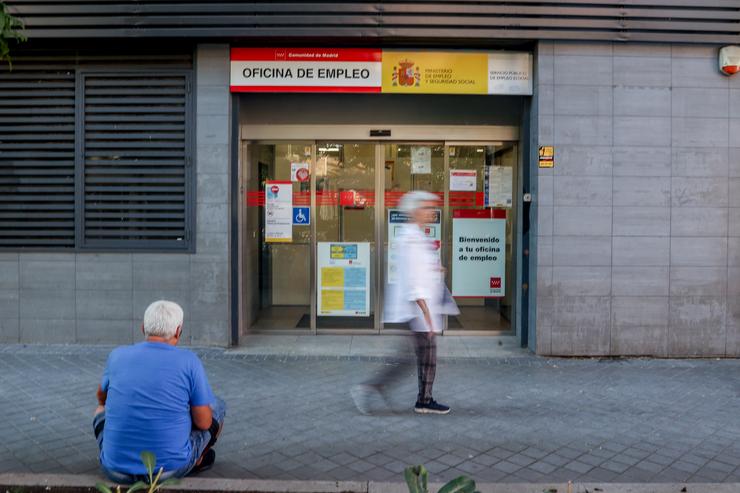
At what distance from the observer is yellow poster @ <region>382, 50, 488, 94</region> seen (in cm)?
895

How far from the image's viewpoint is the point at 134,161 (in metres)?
8.95

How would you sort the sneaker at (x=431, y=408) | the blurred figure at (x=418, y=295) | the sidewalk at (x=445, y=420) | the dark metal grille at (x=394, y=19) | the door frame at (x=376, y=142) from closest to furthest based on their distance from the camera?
the sidewalk at (x=445, y=420)
the blurred figure at (x=418, y=295)
the sneaker at (x=431, y=408)
the dark metal grille at (x=394, y=19)
the door frame at (x=376, y=142)

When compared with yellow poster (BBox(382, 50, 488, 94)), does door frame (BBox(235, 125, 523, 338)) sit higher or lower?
lower

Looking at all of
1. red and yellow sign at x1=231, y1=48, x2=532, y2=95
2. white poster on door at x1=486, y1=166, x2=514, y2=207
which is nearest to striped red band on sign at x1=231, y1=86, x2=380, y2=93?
red and yellow sign at x1=231, y1=48, x2=532, y2=95

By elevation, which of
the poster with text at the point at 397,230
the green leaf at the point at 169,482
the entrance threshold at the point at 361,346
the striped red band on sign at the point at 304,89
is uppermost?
the striped red band on sign at the point at 304,89

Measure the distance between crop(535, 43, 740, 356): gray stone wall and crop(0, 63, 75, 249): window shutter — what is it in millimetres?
5814

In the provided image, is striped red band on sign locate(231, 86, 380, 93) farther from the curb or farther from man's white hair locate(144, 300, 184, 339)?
the curb

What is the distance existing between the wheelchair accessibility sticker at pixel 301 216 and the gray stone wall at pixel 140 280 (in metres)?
1.37

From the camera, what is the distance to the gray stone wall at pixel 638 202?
8.56 meters

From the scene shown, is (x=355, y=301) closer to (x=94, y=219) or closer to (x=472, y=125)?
(x=472, y=125)

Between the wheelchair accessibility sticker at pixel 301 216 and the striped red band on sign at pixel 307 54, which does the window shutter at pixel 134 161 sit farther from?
the wheelchair accessibility sticker at pixel 301 216

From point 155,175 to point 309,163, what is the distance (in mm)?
2101

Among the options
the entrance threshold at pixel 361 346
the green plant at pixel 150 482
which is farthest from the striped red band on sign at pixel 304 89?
the green plant at pixel 150 482

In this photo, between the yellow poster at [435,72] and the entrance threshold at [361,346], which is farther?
the yellow poster at [435,72]
